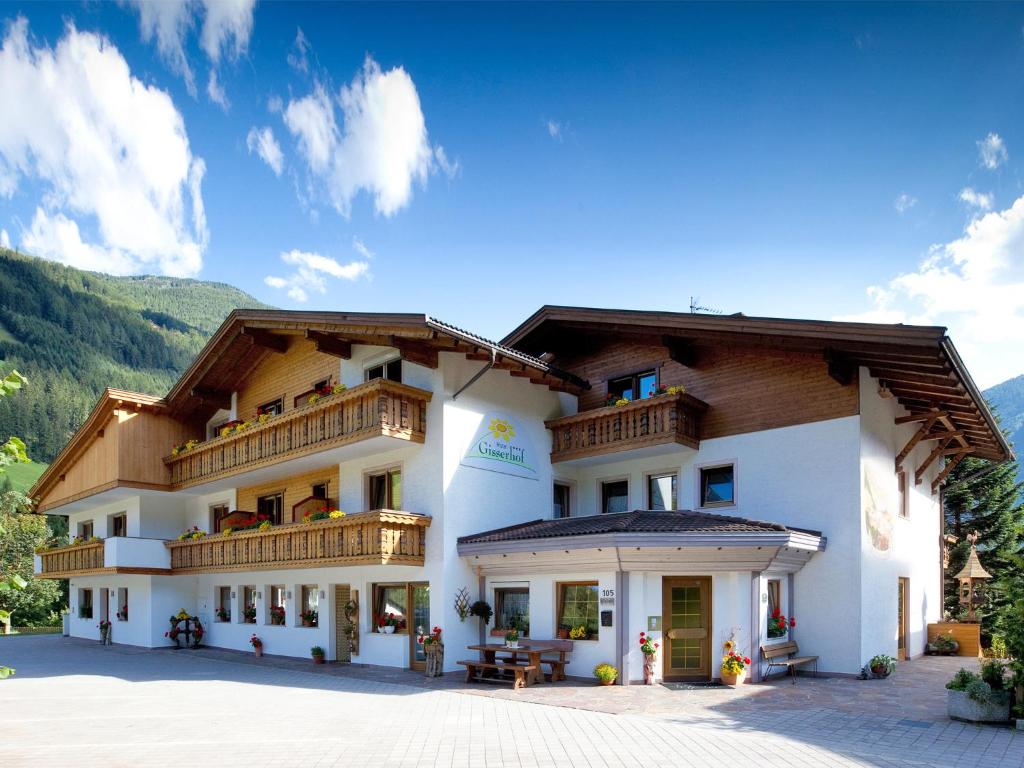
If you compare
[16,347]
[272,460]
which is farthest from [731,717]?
[16,347]

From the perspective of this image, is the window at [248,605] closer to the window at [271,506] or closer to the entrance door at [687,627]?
the window at [271,506]

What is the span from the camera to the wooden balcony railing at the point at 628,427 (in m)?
18.1

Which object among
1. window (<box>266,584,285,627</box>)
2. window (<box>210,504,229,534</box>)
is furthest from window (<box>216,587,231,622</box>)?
window (<box>266,584,285,627</box>)

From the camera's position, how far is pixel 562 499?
21.1 m

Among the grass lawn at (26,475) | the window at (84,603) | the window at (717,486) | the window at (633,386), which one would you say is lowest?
the window at (84,603)

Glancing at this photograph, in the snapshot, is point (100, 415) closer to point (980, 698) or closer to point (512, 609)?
point (512, 609)

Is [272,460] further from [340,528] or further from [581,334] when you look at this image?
[581,334]

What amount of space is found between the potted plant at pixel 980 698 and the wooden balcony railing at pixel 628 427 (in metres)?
7.37

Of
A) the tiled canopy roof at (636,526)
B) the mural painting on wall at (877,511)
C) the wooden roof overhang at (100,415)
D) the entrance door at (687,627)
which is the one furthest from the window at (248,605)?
the mural painting on wall at (877,511)

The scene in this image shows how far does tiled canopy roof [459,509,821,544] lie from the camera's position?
50.2 feet

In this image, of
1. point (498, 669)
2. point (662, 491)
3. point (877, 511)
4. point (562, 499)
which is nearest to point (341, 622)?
point (498, 669)

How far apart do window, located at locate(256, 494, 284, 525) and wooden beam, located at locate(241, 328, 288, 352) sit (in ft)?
13.6

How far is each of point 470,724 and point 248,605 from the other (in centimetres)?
1417

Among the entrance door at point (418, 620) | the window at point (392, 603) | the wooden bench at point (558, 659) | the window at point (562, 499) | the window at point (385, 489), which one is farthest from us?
the window at point (562, 499)
